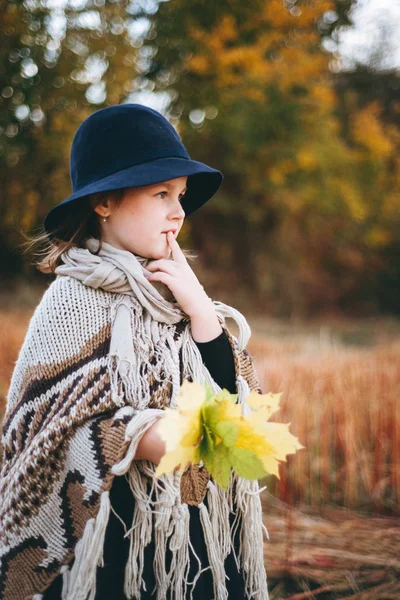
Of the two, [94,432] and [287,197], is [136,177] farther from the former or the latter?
[287,197]

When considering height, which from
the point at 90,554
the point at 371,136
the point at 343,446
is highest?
the point at 371,136

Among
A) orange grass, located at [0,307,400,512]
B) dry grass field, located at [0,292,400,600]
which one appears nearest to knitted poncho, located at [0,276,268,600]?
dry grass field, located at [0,292,400,600]

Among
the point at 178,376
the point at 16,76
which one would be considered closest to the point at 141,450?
the point at 178,376

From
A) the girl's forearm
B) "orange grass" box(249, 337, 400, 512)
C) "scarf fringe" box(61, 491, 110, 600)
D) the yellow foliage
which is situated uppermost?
the yellow foliage

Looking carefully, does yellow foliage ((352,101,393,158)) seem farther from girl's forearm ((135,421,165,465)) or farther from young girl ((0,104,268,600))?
girl's forearm ((135,421,165,465))

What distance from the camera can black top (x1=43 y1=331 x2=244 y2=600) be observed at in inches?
53.1

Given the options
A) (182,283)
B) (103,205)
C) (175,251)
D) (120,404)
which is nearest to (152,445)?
(120,404)

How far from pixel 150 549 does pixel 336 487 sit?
93.0 inches

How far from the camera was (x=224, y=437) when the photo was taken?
104 cm

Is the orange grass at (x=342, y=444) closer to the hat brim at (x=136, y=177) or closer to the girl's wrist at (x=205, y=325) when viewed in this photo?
the girl's wrist at (x=205, y=325)

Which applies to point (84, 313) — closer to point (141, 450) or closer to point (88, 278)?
point (88, 278)

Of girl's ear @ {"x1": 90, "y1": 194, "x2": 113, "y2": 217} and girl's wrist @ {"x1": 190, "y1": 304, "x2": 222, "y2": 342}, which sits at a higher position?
girl's ear @ {"x1": 90, "y1": 194, "x2": 113, "y2": 217}

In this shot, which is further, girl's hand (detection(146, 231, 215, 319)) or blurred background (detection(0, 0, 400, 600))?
blurred background (detection(0, 0, 400, 600))

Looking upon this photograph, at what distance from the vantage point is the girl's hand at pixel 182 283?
142cm
